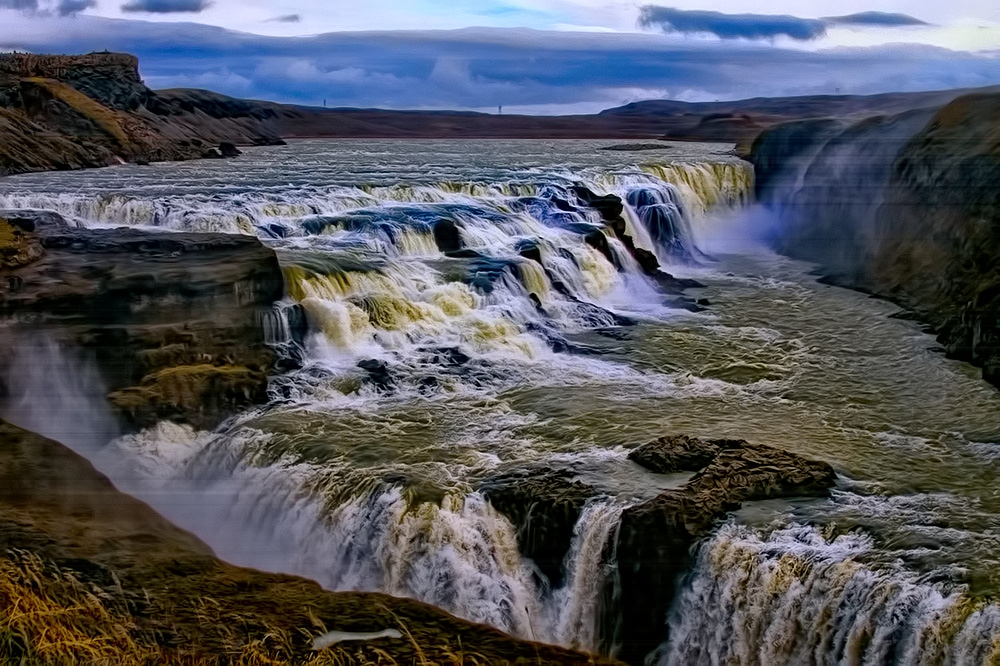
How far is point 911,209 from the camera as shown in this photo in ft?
63.3

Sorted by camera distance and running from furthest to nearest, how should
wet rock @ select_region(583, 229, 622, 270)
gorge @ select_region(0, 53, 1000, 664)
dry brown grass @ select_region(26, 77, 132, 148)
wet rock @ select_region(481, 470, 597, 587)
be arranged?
dry brown grass @ select_region(26, 77, 132, 148) → wet rock @ select_region(583, 229, 622, 270) → wet rock @ select_region(481, 470, 597, 587) → gorge @ select_region(0, 53, 1000, 664)

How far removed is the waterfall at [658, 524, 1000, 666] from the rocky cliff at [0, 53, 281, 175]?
87.5ft

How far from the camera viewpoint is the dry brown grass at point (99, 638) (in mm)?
4281

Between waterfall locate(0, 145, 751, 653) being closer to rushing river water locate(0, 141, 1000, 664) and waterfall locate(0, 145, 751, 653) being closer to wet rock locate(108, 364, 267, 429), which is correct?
rushing river water locate(0, 141, 1000, 664)

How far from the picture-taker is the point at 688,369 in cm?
1291

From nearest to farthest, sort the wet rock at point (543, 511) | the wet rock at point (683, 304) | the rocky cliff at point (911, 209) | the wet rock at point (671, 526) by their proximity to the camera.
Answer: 1. the wet rock at point (671, 526)
2. the wet rock at point (543, 511)
3. the rocky cliff at point (911, 209)
4. the wet rock at point (683, 304)

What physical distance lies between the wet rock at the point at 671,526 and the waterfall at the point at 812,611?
0.15 meters

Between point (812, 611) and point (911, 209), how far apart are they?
14053mm

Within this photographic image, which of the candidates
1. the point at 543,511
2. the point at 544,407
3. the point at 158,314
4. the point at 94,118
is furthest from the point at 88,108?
the point at 543,511

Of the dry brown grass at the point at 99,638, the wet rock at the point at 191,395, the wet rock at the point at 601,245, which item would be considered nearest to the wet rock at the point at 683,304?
the wet rock at the point at 601,245

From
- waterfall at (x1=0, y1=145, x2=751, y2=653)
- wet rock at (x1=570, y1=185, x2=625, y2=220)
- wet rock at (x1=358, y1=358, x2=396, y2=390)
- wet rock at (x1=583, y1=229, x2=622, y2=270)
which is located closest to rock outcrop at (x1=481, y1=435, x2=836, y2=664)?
waterfall at (x1=0, y1=145, x2=751, y2=653)

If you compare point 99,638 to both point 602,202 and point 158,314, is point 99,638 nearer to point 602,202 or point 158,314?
point 158,314

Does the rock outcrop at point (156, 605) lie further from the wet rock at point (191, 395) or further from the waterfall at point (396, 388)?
the wet rock at point (191, 395)

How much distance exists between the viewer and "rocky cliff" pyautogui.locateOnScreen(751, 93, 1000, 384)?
596 inches
